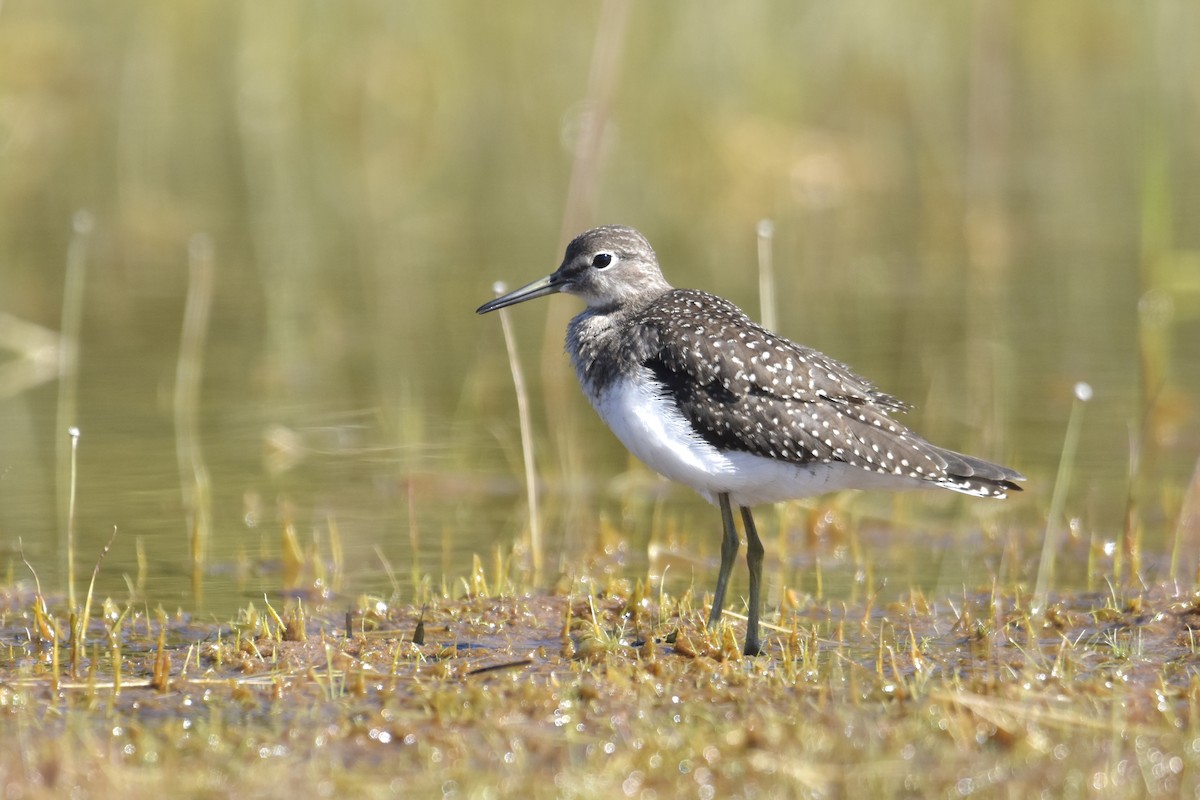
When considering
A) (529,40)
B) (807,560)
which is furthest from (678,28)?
(807,560)

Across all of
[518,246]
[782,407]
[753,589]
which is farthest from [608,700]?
[518,246]

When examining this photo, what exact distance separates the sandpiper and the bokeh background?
1.30 metres

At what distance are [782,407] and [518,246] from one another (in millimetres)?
9053

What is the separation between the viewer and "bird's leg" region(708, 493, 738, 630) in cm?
700

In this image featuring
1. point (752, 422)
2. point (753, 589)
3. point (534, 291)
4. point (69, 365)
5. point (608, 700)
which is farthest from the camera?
point (69, 365)

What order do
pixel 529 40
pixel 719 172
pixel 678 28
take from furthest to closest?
1. pixel 529 40
2. pixel 678 28
3. pixel 719 172

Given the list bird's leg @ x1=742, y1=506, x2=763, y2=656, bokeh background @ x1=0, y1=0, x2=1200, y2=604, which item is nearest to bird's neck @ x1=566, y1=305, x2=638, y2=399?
bird's leg @ x1=742, y1=506, x2=763, y2=656

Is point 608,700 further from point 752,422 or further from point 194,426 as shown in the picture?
point 194,426

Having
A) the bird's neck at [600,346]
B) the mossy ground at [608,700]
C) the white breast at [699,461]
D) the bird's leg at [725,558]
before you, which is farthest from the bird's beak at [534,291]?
the bird's leg at [725,558]

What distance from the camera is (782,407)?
22.2 ft

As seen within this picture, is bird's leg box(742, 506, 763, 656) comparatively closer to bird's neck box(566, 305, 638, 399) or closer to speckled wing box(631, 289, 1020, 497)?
speckled wing box(631, 289, 1020, 497)

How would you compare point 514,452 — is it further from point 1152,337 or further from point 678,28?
point 678,28

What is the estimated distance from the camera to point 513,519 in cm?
966

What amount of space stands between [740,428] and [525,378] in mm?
6036
